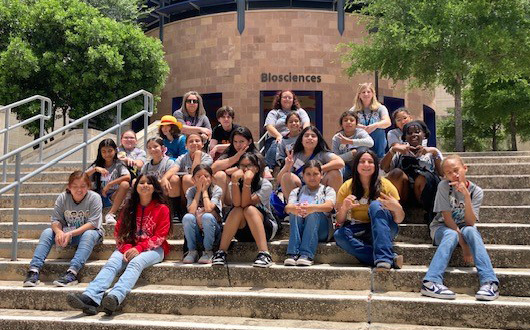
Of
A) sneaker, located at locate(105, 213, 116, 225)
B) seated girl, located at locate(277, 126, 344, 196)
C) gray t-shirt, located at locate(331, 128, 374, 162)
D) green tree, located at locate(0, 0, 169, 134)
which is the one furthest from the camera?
green tree, located at locate(0, 0, 169, 134)

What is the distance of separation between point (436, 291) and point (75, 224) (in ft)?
11.7

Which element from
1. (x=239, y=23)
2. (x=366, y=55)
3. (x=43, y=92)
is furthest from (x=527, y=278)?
(x=239, y=23)

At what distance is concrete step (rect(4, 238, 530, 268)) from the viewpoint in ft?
14.5

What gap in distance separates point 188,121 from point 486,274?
466cm

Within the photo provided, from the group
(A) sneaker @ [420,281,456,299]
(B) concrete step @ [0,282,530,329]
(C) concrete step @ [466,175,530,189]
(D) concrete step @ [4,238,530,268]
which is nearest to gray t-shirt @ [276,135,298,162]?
(D) concrete step @ [4,238,530,268]

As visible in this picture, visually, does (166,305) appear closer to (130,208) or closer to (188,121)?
(130,208)

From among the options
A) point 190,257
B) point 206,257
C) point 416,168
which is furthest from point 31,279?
point 416,168

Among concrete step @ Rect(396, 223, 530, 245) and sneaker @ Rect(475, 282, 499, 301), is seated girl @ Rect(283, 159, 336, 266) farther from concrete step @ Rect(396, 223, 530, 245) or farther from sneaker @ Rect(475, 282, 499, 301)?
sneaker @ Rect(475, 282, 499, 301)

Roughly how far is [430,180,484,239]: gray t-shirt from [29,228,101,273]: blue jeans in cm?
338

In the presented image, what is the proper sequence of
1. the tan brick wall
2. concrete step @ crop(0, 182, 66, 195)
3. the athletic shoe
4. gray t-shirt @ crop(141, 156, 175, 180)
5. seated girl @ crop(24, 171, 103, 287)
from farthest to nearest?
the tan brick wall, concrete step @ crop(0, 182, 66, 195), gray t-shirt @ crop(141, 156, 175, 180), seated girl @ crop(24, 171, 103, 287), the athletic shoe

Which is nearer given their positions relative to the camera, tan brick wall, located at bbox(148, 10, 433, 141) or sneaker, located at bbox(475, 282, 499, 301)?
sneaker, located at bbox(475, 282, 499, 301)

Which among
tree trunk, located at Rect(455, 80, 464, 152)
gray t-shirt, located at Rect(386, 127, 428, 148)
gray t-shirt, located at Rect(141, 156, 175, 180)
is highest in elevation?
tree trunk, located at Rect(455, 80, 464, 152)

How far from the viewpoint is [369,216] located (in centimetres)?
457

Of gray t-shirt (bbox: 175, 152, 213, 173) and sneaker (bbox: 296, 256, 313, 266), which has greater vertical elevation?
gray t-shirt (bbox: 175, 152, 213, 173)
